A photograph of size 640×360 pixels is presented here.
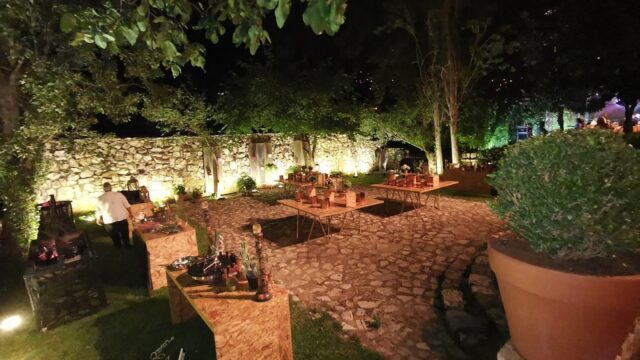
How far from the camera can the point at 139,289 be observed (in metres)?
5.57

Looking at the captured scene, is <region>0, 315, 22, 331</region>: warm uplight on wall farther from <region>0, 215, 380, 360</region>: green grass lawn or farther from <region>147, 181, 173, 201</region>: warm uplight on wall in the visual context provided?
<region>147, 181, 173, 201</region>: warm uplight on wall

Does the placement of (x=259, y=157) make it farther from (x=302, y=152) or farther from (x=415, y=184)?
(x=415, y=184)

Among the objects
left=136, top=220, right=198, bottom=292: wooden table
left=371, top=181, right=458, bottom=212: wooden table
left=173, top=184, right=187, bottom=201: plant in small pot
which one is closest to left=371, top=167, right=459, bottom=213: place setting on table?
left=371, top=181, right=458, bottom=212: wooden table

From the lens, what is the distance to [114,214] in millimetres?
7344

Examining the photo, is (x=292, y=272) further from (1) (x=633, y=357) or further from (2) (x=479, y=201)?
(2) (x=479, y=201)

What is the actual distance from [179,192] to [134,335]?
901cm

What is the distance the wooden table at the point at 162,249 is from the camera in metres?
5.24

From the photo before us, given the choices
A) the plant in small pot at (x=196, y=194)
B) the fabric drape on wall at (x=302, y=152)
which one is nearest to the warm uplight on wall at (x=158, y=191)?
the plant in small pot at (x=196, y=194)

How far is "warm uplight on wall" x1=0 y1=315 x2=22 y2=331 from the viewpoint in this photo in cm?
468

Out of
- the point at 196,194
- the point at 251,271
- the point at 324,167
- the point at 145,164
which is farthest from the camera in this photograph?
the point at 324,167

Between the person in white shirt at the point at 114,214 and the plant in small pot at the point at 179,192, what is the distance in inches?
194

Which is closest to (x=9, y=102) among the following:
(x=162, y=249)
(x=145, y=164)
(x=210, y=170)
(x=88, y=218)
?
(x=162, y=249)

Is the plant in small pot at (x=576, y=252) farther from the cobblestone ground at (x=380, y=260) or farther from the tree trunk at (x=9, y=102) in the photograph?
the tree trunk at (x=9, y=102)

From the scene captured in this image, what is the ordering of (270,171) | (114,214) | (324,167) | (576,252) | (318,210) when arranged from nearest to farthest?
(576,252)
(318,210)
(114,214)
(270,171)
(324,167)
